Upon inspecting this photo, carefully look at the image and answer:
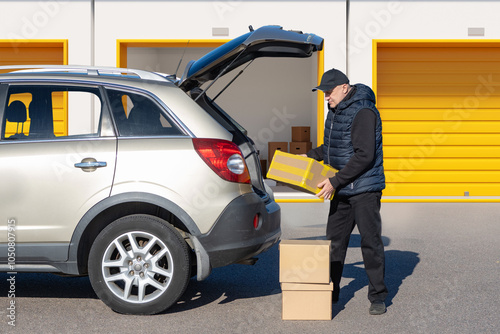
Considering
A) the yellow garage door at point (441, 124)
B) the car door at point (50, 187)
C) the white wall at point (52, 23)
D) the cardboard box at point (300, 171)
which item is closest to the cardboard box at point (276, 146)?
the yellow garage door at point (441, 124)

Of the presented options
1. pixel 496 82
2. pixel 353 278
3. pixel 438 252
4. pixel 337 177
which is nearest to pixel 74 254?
pixel 337 177

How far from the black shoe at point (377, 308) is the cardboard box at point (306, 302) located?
352mm

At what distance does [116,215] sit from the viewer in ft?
18.5

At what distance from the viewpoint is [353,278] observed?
700cm

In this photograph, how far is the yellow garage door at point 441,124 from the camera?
46.6 ft

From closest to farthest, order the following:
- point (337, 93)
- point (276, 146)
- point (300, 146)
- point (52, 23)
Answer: point (337, 93)
point (52, 23)
point (300, 146)
point (276, 146)

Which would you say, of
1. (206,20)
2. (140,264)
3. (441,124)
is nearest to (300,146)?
(441,124)

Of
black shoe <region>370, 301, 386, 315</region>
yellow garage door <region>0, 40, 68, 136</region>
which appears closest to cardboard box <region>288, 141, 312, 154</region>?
yellow garage door <region>0, 40, 68, 136</region>

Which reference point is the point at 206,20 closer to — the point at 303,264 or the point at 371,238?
the point at 371,238

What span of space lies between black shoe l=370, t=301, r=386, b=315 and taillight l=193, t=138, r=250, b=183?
1.35 meters

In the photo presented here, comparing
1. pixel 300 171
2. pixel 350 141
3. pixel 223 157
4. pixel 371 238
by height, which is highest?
pixel 350 141

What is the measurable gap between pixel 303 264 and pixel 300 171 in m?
0.69

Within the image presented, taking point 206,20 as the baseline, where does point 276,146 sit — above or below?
below

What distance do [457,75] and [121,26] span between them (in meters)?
6.23
